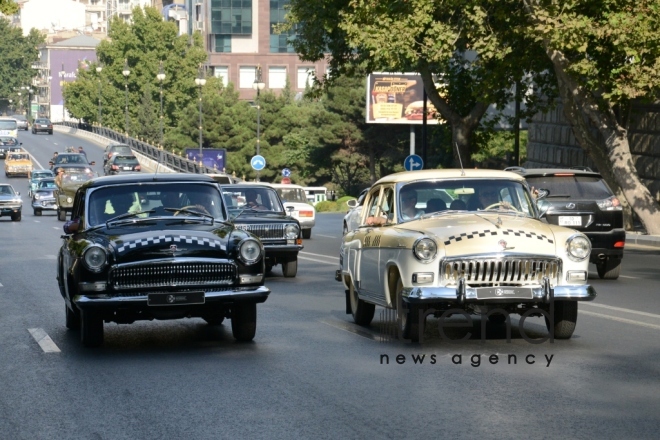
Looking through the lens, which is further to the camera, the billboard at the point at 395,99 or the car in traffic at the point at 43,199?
the billboard at the point at 395,99

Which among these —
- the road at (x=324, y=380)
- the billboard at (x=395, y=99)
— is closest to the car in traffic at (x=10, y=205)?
the billboard at (x=395, y=99)

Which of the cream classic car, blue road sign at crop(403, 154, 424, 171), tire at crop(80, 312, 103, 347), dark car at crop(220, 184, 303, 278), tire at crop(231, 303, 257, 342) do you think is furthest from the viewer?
blue road sign at crop(403, 154, 424, 171)

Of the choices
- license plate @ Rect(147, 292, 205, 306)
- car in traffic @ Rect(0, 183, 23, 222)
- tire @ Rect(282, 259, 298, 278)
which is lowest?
car in traffic @ Rect(0, 183, 23, 222)

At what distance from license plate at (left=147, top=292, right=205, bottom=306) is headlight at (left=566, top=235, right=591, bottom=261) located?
3469 mm

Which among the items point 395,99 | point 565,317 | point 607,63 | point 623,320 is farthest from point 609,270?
point 395,99

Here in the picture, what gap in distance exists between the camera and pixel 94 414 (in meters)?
9.39

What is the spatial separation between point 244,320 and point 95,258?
1599 millimetres

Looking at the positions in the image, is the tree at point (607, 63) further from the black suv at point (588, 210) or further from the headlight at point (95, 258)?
the headlight at point (95, 258)

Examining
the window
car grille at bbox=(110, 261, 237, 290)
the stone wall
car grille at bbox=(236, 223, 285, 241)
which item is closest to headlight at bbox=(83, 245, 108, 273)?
car grille at bbox=(110, 261, 237, 290)

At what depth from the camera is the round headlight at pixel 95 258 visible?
41.5 feet

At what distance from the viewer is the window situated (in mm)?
155050

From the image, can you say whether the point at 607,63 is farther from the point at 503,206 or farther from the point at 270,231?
the point at 503,206

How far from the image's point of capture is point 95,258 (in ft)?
41.7

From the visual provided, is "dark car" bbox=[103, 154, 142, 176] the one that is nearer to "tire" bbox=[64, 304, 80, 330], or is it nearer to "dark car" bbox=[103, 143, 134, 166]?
"dark car" bbox=[103, 143, 134, 166]
